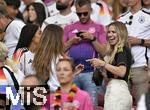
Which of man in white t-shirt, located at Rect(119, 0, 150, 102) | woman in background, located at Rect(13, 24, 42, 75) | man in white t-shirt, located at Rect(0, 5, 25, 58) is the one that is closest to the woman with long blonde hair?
man in white t-shirt, located at Rect(119, 0, 150, 102)

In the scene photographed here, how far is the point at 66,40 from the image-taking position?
11734 millimetres

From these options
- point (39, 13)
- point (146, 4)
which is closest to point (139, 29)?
point (146, 4)

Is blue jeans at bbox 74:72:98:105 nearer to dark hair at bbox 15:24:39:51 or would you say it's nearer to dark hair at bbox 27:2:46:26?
dark hair at bbox 15:24:39:51

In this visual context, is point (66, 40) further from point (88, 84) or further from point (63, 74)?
Result: point (63, 74)

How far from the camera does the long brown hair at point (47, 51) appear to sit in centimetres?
1008

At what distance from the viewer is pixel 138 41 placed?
37.4 ft

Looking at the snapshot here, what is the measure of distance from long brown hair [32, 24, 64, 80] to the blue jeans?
0.93 meters

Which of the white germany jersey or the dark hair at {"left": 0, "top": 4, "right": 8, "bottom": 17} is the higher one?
the dark hair at {"left": 0, "top": 4, "right": 8, "bottom": 17}

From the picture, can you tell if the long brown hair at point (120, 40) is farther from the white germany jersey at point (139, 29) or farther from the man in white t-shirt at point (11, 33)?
the man in white t-shirt at point (11, 33)

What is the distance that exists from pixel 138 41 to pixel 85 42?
82cm

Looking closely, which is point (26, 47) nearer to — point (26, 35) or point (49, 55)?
point (26, 35)

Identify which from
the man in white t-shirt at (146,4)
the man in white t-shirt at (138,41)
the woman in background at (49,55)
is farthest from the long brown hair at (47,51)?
the man in white t-shirt at (146,4)

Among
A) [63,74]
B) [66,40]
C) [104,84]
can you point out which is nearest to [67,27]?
[66,40]

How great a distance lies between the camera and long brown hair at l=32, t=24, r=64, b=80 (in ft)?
33.1
